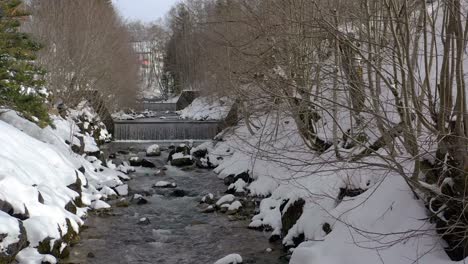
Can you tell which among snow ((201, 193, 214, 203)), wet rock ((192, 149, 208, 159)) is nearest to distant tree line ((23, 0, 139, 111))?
wet rock ((192, 149, 208, 159))

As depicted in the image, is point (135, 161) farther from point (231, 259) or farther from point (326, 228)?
point (326, 228)

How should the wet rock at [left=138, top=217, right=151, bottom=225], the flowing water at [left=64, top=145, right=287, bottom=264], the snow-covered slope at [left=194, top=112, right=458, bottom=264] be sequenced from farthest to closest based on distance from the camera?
the wet rock at [left=138, top=217, right=151, bottom=225] < the flowing water at [left=64, top=145, right=287, bottom=264] < the snow-covered slope at [left=194, top=112, right=458, bottom=264]

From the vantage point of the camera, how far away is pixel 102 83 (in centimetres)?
2288

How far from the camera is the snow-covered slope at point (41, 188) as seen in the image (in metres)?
7.34

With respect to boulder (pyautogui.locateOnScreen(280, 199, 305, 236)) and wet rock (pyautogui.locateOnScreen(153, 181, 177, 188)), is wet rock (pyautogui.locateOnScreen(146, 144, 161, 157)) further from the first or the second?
boulder (pyautogui.locateOnScreen(280, 199, 305, 236))

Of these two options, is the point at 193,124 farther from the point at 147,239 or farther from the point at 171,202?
the point at 147,239

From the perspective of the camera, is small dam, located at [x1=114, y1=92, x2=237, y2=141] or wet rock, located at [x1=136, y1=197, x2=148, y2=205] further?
small dam, located at [x1=114, y1=92, x2=237, y2=141]

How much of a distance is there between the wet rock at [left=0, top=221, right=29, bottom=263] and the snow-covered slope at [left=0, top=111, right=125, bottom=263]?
0.06ft

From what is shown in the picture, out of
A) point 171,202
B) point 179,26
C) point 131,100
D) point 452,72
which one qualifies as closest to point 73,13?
point 171,202

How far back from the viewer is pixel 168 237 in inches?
376

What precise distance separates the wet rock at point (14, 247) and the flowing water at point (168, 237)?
1.09 metres

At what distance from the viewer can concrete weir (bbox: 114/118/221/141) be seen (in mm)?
23828

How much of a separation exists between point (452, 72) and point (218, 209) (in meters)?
7.62

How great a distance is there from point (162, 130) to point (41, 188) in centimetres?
1484
